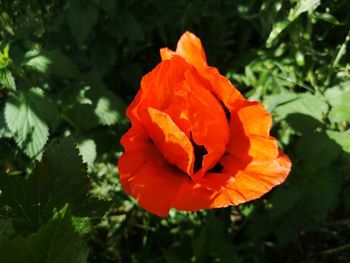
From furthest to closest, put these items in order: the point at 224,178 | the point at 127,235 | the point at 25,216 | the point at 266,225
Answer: the point at 127,235
the point at 266,225
the point at 224,178
the point at 25,216

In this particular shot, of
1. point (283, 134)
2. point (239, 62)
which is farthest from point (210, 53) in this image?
point (283, 134)

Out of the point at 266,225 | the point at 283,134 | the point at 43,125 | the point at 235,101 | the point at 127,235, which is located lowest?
the point at 127,235

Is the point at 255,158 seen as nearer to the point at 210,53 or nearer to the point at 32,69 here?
the point at 32,69

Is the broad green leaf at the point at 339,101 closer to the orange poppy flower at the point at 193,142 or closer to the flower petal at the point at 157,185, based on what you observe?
the orange poppy flower at the point at 193,142

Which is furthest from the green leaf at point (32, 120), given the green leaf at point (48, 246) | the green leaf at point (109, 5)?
the green leaf at point (48, 246)

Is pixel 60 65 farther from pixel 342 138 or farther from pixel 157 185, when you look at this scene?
pixel 342 138

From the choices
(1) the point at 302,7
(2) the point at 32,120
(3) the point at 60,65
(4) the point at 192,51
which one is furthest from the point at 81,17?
(1) the point at 302,7
